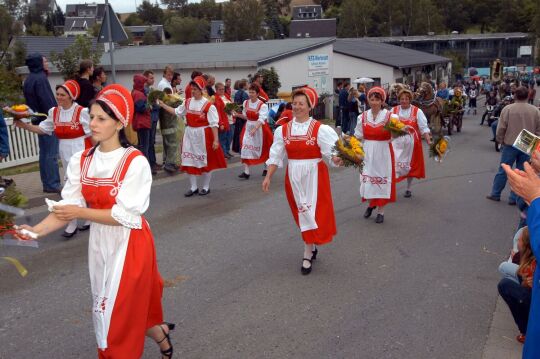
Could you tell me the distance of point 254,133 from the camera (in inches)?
466

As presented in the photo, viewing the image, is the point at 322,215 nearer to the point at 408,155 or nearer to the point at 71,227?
the point at 71,227

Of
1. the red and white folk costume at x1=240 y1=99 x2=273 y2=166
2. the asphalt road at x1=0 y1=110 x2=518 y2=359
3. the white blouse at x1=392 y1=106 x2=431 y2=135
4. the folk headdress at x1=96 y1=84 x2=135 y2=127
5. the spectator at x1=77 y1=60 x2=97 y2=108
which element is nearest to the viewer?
the folk headdress at x1=96 y1=84 x2=135 y2=127

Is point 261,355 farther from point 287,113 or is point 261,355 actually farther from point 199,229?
point 287,113

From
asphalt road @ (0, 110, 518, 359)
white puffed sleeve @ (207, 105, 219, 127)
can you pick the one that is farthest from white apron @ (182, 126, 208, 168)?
asphalt road @ (0, 110, 518, 359)

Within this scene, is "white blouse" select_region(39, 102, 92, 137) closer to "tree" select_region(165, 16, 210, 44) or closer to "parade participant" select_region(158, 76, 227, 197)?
"parade participant" select_region(158, 76, 227, 197)

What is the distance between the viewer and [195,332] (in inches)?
189

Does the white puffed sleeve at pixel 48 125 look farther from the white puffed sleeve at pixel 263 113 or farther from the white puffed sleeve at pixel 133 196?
the white puffed sleeve at pixel 263 113

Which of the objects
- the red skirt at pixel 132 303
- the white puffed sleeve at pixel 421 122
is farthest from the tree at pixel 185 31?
the red skirt at pixel 132 303

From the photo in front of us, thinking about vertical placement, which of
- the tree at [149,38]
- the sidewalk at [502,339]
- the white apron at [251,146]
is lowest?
the sidewalk at [502,339]

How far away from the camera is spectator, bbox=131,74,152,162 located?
10797 mm

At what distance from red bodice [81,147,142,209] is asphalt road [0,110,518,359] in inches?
59.2

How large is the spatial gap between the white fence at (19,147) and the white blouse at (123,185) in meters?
10.3

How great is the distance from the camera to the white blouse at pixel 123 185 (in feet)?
11.5

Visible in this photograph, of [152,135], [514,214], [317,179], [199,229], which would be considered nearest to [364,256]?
[317,179]
